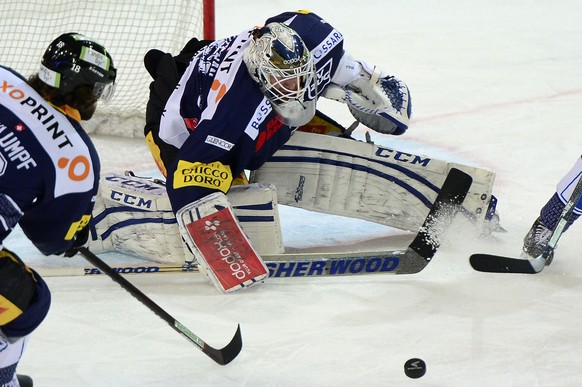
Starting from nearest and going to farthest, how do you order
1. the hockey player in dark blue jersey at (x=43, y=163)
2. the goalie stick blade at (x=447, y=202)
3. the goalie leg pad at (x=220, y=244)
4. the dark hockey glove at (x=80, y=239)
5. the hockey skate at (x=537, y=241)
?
the hockey player in dark blue jersey at (x=43, y=163) < the dark hockey glove at (x=80, y=239) < the goalie leg pad at (x=220, y=244) < the hockey skate at (x=537, y=241) < the goalie stick blade at (x=447, y=202)

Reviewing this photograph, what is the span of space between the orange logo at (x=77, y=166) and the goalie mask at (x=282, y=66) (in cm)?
101

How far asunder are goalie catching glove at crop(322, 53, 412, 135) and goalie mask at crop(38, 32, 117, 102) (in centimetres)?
144

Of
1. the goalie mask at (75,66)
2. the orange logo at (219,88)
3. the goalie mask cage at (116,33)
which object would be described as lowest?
the goalie mask cage at (116,33)

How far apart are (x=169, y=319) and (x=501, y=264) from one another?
1.12 metres

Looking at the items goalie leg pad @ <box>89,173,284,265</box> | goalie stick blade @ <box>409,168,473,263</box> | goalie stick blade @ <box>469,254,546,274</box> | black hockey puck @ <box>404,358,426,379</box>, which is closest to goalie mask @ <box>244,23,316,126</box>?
goalie leg pad @ <box>89,173,284,265</box>

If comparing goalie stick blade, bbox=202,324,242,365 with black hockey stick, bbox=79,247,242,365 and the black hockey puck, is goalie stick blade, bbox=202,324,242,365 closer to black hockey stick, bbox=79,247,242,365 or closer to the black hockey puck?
black hockey stick, bbox=79,247,242,365

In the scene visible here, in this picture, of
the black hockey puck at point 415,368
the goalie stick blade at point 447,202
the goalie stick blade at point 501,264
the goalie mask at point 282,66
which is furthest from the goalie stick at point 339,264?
the black hockey puck at point 415,368

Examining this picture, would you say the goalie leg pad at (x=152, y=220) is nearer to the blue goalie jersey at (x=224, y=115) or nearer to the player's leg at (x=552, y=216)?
the blue goalie jersey at (x=224, y=115)

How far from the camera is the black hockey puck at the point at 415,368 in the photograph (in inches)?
100

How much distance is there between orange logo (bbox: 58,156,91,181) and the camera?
81.7 inches

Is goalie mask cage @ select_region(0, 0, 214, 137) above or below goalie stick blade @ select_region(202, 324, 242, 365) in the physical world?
below

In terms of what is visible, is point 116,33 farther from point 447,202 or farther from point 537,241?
point 537,241

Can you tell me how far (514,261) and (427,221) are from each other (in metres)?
0.35

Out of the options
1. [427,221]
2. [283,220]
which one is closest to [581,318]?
[427,221]
